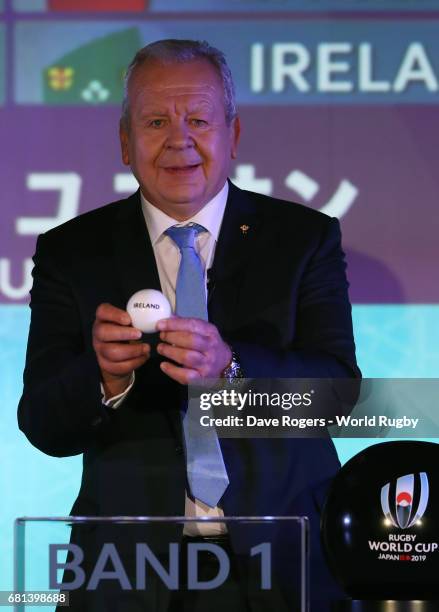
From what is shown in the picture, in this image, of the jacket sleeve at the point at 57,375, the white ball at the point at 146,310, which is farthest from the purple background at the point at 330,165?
the white ball at the point at 146,310

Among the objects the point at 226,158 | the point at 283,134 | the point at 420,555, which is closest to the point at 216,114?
the point at 226,158

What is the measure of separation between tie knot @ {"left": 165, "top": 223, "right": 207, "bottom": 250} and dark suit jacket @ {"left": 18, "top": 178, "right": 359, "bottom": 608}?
0.06 meters

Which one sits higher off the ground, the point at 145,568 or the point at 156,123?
the point at 156,123

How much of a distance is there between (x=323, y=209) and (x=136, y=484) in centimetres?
112

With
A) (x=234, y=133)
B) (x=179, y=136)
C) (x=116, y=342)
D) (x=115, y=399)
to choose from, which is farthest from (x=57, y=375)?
(x=234, y=133)

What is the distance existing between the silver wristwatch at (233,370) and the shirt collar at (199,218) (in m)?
0.47

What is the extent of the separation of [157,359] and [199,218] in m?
0.35

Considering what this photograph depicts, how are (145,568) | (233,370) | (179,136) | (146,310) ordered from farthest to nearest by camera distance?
(179,136) < (233,370) < (146,310) < (145,568)

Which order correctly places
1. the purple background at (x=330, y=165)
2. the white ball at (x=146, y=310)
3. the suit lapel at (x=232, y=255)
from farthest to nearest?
the purple background at (x=330, y=165) → the suit lapel at (x=232, y=255) → the white ball at (x=146, y=310)

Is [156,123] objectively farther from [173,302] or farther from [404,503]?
[404,503]

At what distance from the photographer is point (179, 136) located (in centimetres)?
288

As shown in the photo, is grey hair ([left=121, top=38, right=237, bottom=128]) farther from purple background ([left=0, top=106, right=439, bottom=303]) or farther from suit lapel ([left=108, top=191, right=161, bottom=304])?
purple background ([left=0, top=106, right=439, bottom=303])

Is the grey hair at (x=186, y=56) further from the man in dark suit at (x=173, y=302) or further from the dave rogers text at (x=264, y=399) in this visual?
the dave rogers text at (x=264, y=399)

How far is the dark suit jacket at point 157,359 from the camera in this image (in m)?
2.66
